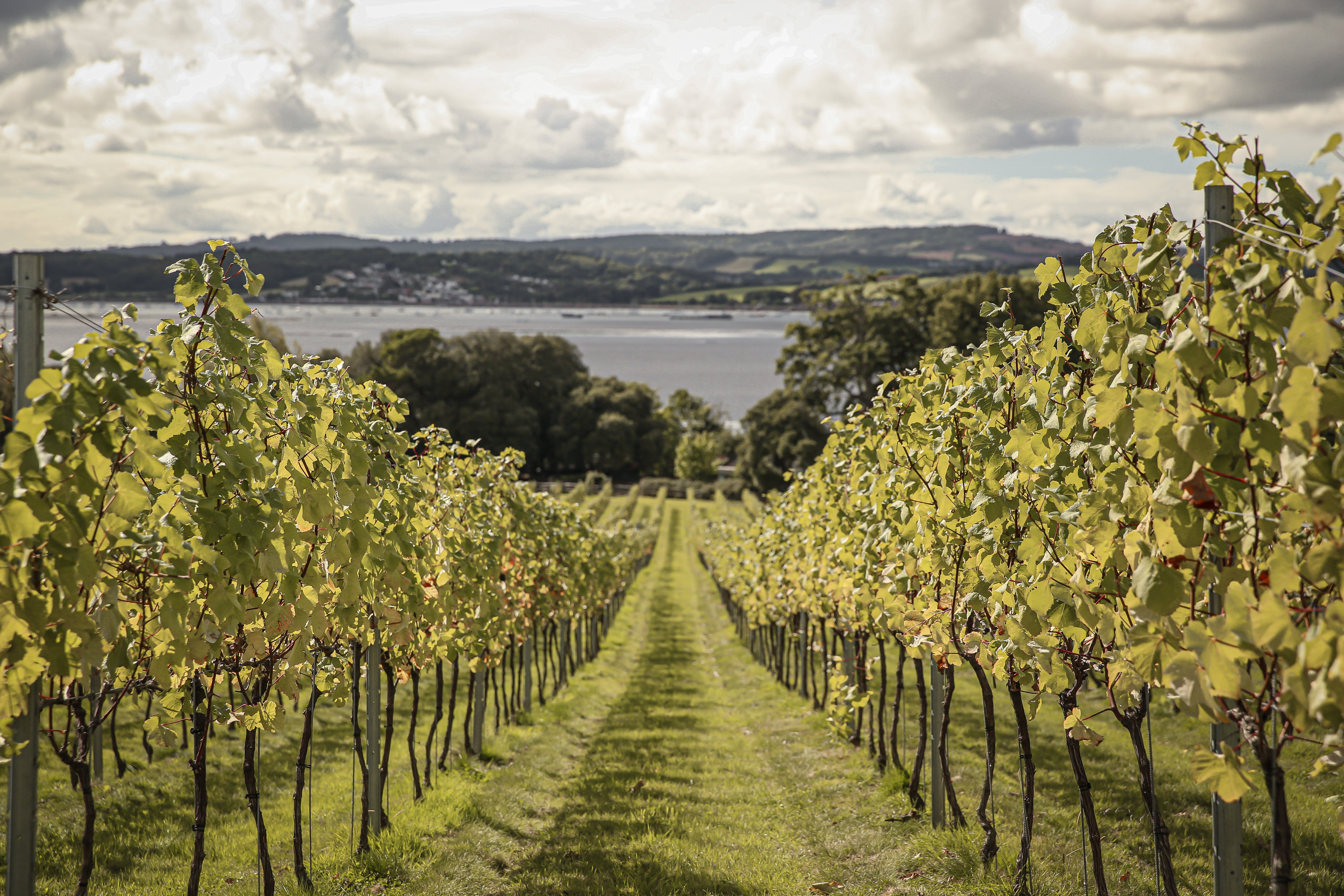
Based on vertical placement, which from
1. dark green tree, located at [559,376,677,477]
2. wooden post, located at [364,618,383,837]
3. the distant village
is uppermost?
the distant village

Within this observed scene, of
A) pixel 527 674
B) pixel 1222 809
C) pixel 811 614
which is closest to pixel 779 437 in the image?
pixel 811 614

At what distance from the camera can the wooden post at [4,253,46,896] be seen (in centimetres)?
309

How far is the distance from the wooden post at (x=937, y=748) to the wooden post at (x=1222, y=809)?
299 cm

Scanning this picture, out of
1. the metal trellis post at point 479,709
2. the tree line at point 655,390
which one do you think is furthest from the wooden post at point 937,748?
the tree line at point 655,390

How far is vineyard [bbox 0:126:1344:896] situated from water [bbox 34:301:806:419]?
1074 millimetres

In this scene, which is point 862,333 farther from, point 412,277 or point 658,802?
point 412,277

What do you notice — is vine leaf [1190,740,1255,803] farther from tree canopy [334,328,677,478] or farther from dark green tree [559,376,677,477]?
dark green tree [559,376,677,477]

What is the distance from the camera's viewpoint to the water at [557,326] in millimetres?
38062


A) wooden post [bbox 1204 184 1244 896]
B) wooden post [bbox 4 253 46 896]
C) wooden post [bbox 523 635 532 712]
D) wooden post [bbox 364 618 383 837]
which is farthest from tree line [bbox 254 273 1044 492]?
wooden post [bbox 1204 184 1244 896]

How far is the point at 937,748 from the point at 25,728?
209 inches

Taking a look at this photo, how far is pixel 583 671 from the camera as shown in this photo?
659 inches

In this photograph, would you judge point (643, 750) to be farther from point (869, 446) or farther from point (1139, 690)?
point (1139, 690)

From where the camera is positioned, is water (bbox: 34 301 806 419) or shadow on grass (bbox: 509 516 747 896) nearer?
shadow on grass (bbox: 509 516 747 896)

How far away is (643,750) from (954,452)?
231 inches
